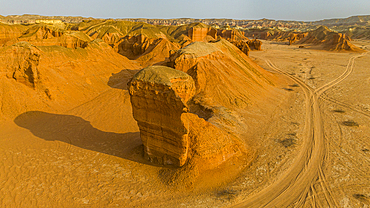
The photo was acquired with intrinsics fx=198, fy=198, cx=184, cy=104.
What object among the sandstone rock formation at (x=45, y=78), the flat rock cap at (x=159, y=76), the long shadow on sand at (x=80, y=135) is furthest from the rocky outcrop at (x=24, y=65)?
the flat rock cap at (x=159, y=76)

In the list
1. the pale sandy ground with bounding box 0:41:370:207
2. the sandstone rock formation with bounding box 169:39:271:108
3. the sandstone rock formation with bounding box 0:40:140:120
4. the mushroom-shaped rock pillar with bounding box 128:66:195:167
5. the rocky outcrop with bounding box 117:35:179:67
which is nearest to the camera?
the pale sandy ground with bounding box 0:41:370:207

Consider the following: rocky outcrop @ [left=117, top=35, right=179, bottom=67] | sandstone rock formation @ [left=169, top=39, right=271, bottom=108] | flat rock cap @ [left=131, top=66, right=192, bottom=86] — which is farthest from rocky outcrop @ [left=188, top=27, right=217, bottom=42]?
flat rock cap @ [left=131, top=66, right=192, bottom=86]

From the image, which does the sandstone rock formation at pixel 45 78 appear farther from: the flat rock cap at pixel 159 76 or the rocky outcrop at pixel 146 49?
the rocky outcrop at pixel 146 49

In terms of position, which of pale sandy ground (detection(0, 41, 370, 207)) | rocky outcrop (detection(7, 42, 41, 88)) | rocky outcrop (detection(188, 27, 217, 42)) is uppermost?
rocky outcrop (detection(188, 27, 217, 42))

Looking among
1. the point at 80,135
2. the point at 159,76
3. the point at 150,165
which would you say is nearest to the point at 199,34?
the point at 80,135

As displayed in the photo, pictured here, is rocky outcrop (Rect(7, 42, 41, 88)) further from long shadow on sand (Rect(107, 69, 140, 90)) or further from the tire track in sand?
the tire track in sand

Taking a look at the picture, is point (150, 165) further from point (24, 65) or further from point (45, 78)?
point (24, 65)

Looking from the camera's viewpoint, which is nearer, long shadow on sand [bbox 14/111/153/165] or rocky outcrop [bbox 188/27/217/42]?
long shadow on sand [bbox 14/111/153/165]
